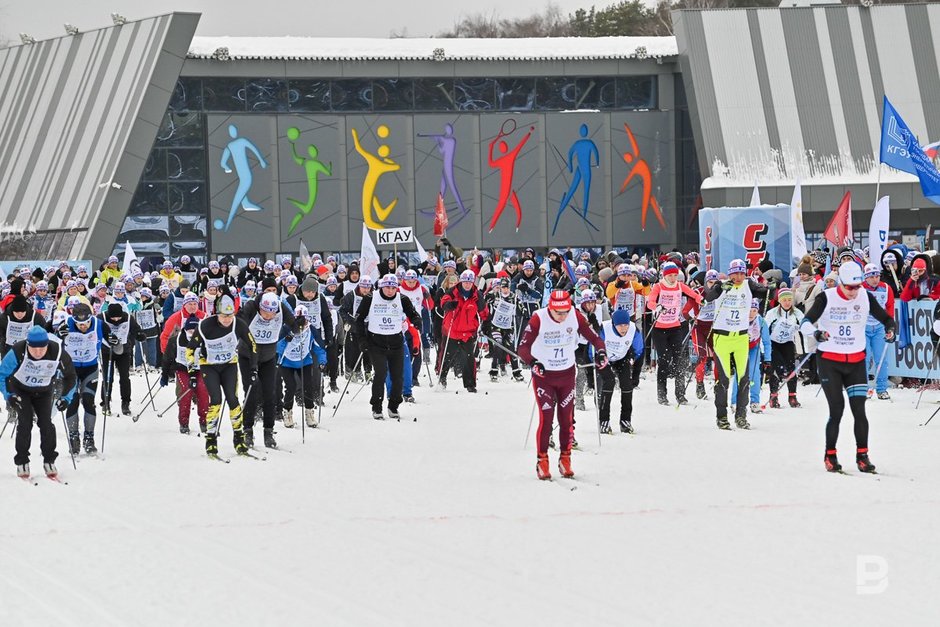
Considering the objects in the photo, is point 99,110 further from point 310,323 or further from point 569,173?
point 310,323

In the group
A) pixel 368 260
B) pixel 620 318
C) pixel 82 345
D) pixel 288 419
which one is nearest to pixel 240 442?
pixel 82 345

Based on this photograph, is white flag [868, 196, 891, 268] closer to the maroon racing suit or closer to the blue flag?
the blue flag

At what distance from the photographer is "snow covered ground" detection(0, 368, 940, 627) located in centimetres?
715

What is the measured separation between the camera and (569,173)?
42188mm

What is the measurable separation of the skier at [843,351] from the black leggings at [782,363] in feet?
16.0

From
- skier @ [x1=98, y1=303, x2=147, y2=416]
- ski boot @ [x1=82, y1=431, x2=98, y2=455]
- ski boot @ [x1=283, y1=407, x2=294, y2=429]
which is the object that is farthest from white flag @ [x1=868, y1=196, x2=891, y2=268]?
ski boot @ [x1=82, y1=431, x2=98, y2=455]

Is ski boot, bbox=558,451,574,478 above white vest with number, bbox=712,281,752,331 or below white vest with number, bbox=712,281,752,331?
below

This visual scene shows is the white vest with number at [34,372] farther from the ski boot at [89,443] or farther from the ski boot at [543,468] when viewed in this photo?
the ski boot at [543,468]

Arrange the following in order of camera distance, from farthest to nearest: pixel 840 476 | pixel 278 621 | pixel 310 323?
pixel 310 323 < pixel 840 476 < pixel 278 621

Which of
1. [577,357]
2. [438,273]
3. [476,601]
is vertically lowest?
[476,601]

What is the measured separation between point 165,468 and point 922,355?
35.3ft

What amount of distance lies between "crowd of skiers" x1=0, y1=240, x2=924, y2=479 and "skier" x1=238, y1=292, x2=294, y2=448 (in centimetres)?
2

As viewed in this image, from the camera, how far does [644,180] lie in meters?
42.6

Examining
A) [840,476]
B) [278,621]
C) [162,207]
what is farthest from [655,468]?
[162,207]
